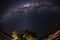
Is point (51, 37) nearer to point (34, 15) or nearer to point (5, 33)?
point (34, 15)

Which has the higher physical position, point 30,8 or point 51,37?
point 30,8

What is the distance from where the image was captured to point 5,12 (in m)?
9.23

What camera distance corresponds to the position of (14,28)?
29.0ft

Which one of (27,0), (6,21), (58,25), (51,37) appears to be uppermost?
(27,0)

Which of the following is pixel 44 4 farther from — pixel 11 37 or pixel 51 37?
pixel 11 37

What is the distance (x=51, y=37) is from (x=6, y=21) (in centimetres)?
259

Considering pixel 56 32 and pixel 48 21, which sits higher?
pixel 48 21

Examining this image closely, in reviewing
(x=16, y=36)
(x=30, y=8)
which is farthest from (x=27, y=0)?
(x=16, y=36)

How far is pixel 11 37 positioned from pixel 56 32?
7.50ft

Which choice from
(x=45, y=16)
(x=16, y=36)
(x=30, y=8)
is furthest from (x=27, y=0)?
(x=16, y=36)

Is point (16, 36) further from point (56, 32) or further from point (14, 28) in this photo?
point (56, 32)

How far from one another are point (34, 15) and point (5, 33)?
5.90 feet

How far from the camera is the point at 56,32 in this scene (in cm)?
845

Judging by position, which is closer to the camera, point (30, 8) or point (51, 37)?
point (51, 37)
